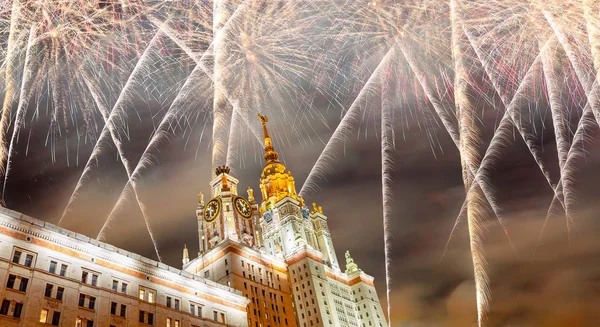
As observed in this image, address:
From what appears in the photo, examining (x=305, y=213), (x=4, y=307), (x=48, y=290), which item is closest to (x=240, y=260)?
(x=48, y=290)

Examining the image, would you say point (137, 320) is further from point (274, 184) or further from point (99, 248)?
point (274, 184)

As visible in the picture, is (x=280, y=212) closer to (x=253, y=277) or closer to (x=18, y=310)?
(x=253, y=277)

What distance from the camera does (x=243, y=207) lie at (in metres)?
108

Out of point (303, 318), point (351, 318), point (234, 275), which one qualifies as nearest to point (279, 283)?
point (234, 275)

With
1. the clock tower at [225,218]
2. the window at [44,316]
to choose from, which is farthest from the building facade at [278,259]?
the window at [44,316]

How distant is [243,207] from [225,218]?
6124 millimetres

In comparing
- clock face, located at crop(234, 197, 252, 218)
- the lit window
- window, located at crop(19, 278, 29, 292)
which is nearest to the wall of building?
clock face, located at crop(234, 197, 252, 218)

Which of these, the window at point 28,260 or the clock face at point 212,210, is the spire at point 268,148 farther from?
the window at point 28,260

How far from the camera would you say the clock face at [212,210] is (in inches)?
4136

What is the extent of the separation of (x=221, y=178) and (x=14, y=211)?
67.1 m

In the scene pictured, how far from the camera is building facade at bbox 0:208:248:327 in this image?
44062 millimetres

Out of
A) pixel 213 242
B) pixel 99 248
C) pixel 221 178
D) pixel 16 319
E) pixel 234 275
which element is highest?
pixel 221 178

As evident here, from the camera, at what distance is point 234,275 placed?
87500 millimetres

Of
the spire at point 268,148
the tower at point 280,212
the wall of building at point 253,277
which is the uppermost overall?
the spire at point 268,148
